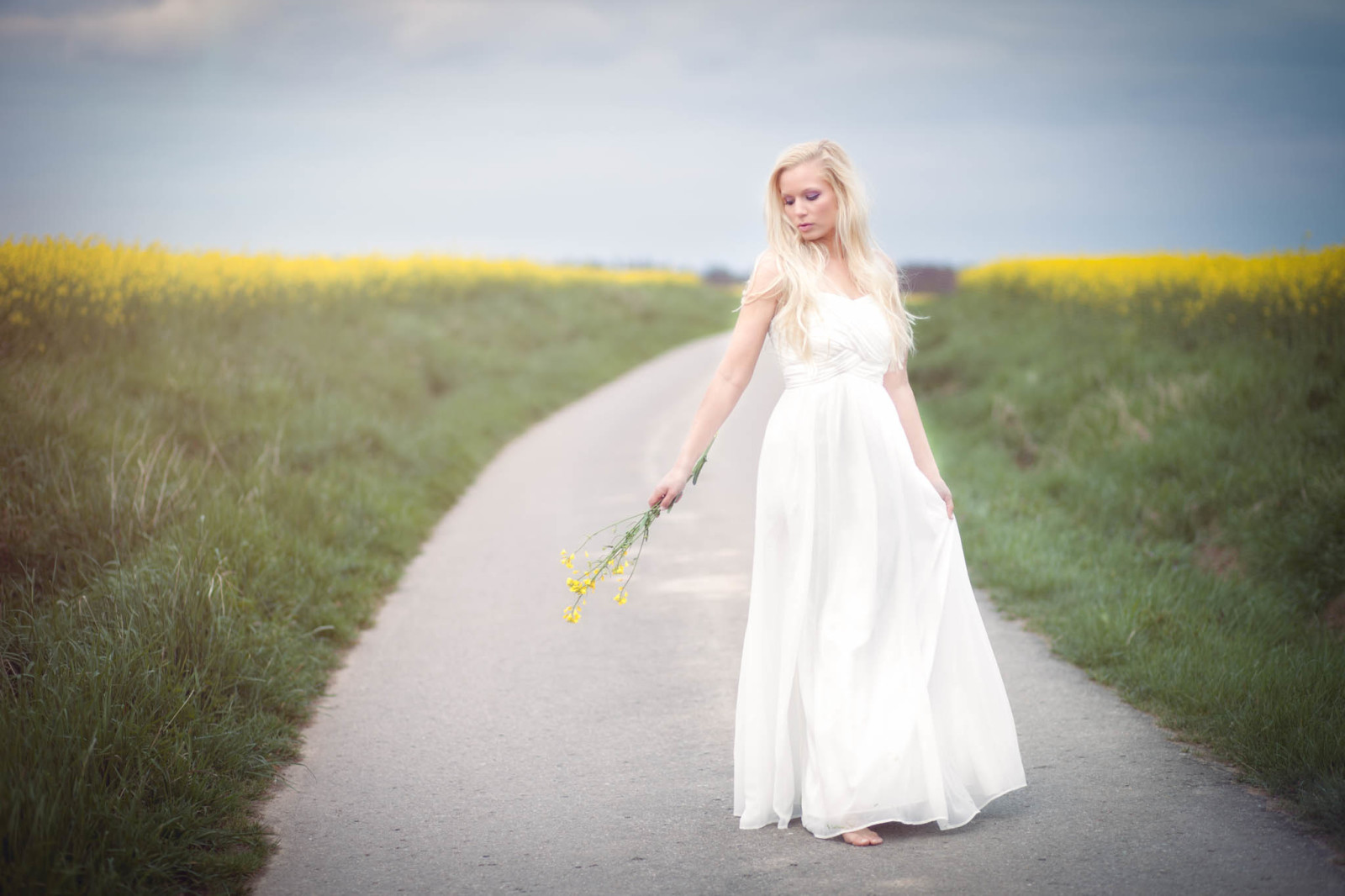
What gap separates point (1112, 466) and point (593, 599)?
4992 millimetres

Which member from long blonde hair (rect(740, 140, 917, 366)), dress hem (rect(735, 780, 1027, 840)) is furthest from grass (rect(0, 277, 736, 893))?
long blonde hair (rect(740, 140, 917, 366))

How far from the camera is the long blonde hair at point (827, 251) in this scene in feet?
11.6

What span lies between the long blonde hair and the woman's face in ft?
0.06

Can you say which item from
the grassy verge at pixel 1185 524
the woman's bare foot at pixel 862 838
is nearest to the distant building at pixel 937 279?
the grassy verge at pixel 1185 524

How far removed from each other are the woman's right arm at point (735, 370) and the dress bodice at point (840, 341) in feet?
0.22

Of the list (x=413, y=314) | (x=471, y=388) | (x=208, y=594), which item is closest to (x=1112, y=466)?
(x=208, y=594)

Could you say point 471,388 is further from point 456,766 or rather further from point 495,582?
point 456,766

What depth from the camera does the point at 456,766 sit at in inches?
169

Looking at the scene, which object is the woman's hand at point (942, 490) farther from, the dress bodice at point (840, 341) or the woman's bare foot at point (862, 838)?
the woman's bare foot at point (862, 838)

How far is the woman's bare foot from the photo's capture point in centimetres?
338

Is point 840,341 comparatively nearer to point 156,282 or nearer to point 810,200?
point 810,200

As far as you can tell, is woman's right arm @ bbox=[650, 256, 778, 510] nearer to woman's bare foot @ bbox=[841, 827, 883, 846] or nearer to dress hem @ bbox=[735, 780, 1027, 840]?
dress hem @ bbox=[735, 780, 1027, 840]

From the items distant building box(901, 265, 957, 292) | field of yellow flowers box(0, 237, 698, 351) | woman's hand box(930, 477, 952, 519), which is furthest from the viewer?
distant building box(901, 265, 957, 292)

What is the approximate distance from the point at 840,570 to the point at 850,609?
129 millimetres
